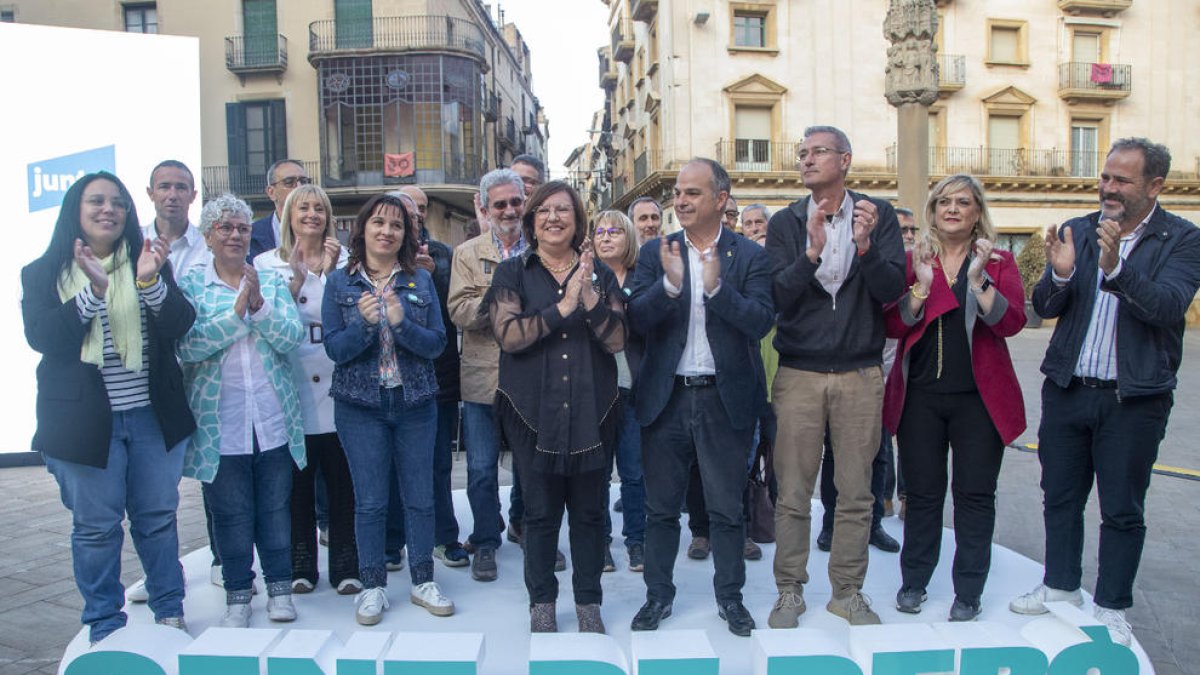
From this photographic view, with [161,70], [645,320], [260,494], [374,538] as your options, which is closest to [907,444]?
[645,320]

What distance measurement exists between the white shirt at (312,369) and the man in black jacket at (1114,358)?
322 centimetres

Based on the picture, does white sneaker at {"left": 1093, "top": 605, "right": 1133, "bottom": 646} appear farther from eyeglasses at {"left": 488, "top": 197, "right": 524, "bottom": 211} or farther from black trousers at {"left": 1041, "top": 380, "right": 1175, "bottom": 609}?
eyeglasses at {"left": 488, "top": 197, "right": 524, "bottom": 211}

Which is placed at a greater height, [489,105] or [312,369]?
[489,105]

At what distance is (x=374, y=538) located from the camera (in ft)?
11.9

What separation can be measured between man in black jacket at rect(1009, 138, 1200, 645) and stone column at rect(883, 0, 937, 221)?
879 cm

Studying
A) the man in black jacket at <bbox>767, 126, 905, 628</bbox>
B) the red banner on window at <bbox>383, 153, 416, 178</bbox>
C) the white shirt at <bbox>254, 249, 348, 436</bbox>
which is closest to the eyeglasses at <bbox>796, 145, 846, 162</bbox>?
the man in black jacket at <bbox>767, 126, 905, 628</bbox>

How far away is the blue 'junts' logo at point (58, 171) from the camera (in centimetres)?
666

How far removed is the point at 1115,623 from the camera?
11.0 ft

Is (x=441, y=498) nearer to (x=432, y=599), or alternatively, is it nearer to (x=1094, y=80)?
(x=432, y=599)

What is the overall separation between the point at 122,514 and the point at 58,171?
4730 millimetres

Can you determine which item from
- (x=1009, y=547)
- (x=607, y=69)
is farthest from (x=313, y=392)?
(x=607, y=69)

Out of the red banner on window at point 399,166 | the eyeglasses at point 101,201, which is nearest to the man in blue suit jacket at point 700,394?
the eyeglasses at point 101,201

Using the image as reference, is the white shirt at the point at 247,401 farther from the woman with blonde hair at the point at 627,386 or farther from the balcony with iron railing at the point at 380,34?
the balcony with iron railing at the point at 380,34

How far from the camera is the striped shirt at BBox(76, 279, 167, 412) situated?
3.21 meters
